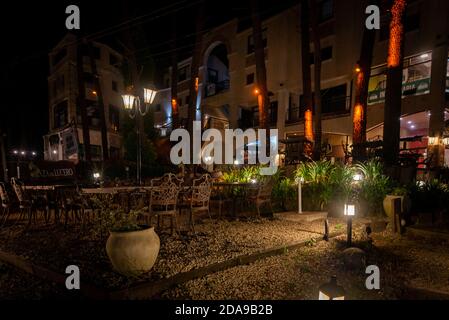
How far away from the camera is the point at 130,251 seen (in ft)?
11.8

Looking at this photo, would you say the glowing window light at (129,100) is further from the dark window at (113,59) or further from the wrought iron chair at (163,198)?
the dark window at (113,59)

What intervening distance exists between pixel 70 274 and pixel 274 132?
1878cm

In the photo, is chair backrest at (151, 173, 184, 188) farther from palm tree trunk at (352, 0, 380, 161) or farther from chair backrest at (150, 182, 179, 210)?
palm tree trunk at (352, 0, 380, 161)

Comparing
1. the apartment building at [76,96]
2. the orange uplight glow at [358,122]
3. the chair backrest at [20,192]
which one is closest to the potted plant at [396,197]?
the orange uplight glow at [358,122]

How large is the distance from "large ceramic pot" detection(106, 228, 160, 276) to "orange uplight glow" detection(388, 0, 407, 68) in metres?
9.15

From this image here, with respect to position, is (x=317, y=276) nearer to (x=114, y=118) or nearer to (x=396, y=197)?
(x=396, y=197)

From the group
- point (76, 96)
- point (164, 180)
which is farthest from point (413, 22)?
point (76, 96)

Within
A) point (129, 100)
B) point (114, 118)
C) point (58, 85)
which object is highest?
point (58, 85)

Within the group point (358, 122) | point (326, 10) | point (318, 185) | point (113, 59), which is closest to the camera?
point (318, 185)

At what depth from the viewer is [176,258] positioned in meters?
4.46

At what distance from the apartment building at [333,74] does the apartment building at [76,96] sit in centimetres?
769

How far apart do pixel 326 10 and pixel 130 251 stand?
20.3m
